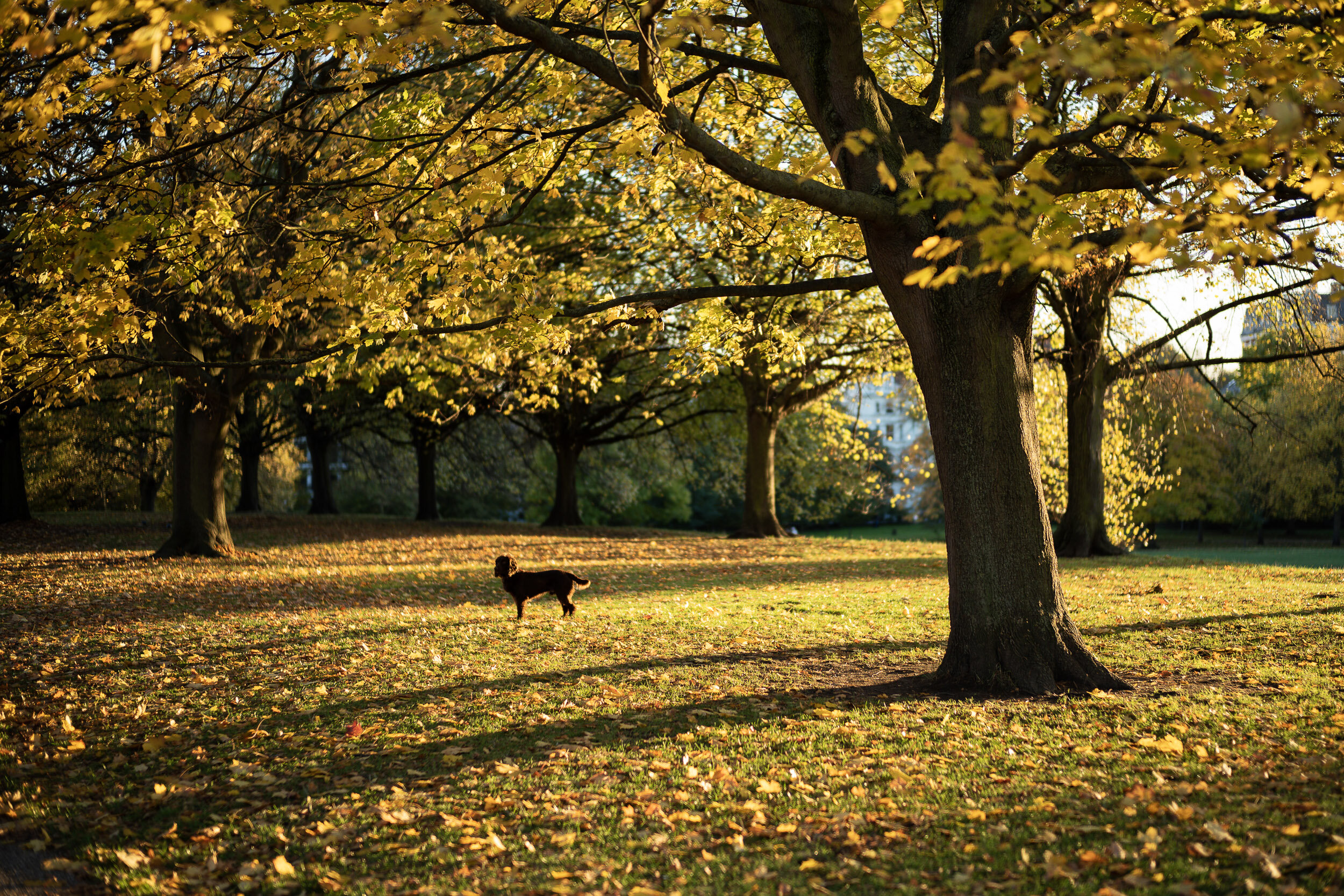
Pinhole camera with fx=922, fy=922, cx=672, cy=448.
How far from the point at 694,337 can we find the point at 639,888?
1006 centimetres

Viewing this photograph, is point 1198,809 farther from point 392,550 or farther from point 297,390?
point 297,390

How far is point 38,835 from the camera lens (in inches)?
186

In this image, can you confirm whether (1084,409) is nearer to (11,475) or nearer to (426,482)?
(426,482)

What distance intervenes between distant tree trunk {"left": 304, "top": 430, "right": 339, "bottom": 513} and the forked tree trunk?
22.4 meters

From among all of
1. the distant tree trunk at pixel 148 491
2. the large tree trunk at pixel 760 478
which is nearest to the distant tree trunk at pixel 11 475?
the distant tree trunk at pixel 148 491

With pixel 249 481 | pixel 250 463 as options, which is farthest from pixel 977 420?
pixel 249 481

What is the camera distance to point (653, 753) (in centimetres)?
557

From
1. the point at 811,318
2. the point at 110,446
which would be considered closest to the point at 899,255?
the point at 811,318

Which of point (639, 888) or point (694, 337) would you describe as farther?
point (694, 337)

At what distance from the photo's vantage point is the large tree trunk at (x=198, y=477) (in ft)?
55.1

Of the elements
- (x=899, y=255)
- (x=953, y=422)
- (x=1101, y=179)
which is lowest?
(x=953, y=422)

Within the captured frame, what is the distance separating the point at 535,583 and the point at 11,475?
62.8ft

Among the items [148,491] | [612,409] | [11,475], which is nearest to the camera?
[11,475]

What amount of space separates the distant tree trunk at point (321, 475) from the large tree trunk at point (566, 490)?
770cm
